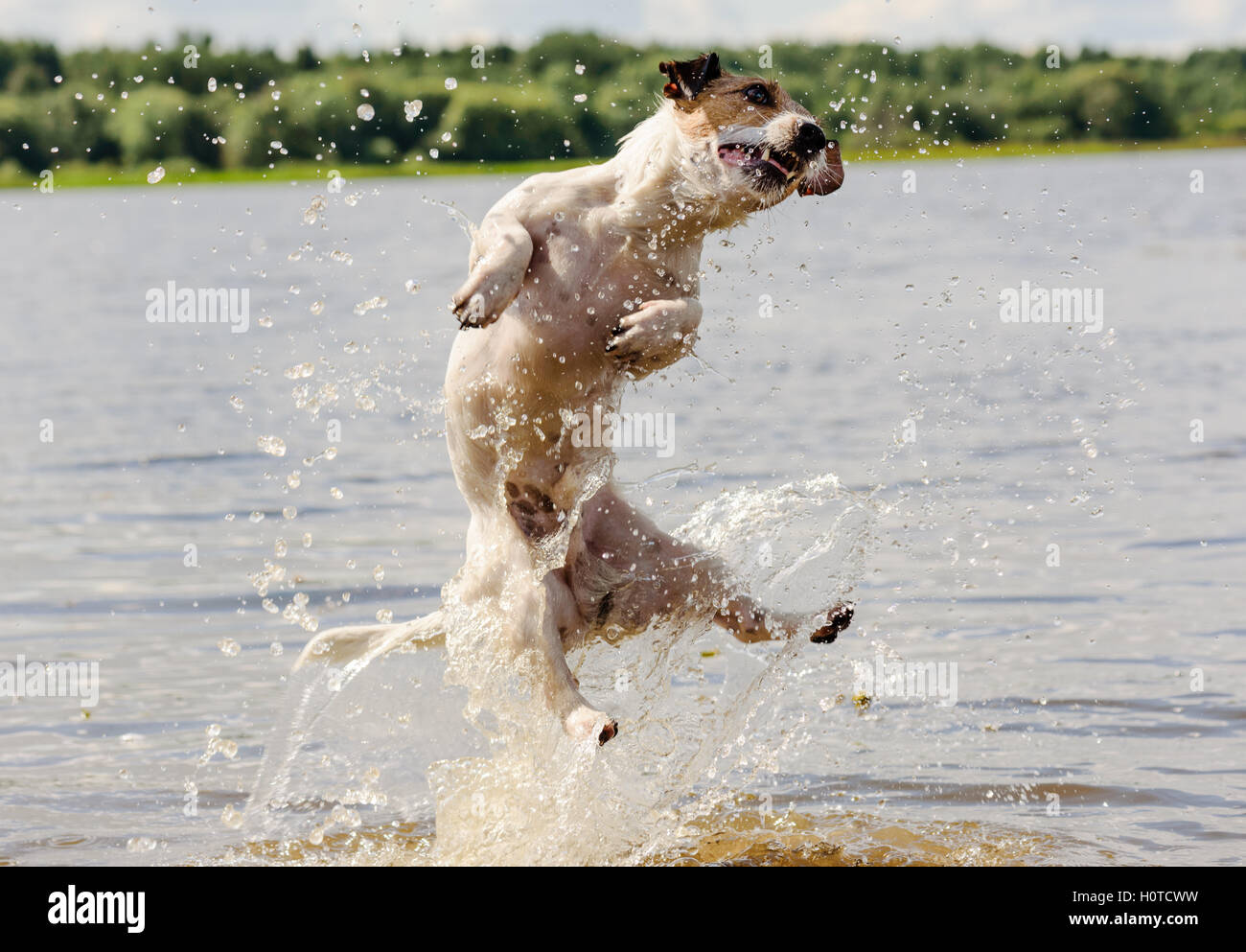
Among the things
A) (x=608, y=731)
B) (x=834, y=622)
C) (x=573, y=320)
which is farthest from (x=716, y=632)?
(x=573, y=320)

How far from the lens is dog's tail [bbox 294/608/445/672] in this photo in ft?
19.7

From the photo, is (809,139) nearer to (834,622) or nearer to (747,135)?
(747,135)

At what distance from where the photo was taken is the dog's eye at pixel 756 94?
18.8 feet

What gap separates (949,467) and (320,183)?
49039 millimetres

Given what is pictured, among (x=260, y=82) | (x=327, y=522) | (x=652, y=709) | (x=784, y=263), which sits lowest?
(x=652, y=709)

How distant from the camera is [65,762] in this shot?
7.29m

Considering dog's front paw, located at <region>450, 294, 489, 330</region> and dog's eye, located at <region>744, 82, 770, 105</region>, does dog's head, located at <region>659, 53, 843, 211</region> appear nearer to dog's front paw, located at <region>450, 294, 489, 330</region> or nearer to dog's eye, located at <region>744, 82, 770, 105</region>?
dog's eye, located at <region>744, 82, 770, 105</region>

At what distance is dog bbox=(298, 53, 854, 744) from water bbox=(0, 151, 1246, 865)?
0.97ft

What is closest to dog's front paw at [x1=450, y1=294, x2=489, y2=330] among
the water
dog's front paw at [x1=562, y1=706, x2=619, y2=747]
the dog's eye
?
the water

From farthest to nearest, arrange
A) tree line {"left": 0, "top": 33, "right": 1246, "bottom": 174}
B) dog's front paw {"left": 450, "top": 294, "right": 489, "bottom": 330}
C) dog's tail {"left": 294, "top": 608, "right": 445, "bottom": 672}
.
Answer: tree line {"left": 0, "top": 33, "right": 1246, "bottom": 174} → dog's tail {"left": 294, "top": 608, "right": 445, "bottom": 672} → dog's front paw {"left": 450, "top": 294, "right": 489, "bottom": 330}
